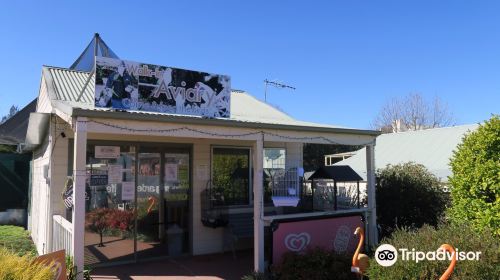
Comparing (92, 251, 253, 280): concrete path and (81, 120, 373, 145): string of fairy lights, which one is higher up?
(81, 120, 373, 145): string of fairy lights

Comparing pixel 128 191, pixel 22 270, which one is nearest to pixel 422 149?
pixel 128 191

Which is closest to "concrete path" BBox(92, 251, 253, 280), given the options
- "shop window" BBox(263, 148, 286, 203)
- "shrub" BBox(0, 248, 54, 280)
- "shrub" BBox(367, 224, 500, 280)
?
"shop window" BBox(263, 148, 286, 203)

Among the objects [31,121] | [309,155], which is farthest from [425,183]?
[309,155]

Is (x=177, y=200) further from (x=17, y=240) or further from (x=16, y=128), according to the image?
(x=16, y=128)

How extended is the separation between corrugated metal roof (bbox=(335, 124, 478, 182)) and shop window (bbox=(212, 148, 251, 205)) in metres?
8.44

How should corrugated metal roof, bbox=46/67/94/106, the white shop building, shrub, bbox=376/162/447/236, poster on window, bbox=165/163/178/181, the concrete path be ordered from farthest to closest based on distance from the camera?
1. shrub, bbox=376/162/447/236
2. poster on window, bbox=165/163/178/181
3. corrugated metal roof, bbox=46/67/94/106
4. the concrete path
5. the white shop building

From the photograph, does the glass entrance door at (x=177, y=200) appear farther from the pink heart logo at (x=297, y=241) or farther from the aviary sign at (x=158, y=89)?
the pink heart logo at (x=297, y=241)

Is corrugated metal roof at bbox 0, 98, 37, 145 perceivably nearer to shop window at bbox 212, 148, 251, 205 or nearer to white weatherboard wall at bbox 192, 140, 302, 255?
white weatherboard wall at bbox 192, 140, 302, 255

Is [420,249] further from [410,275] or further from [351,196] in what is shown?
[351,196]

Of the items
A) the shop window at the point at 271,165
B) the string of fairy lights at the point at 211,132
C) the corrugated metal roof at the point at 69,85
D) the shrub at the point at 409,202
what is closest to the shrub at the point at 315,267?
the string of fairy lights at the point at 211,132

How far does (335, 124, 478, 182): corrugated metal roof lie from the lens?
55.4 feet

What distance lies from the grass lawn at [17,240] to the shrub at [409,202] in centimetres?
770

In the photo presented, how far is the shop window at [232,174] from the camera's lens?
9.55 meters

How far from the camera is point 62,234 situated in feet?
22.5
